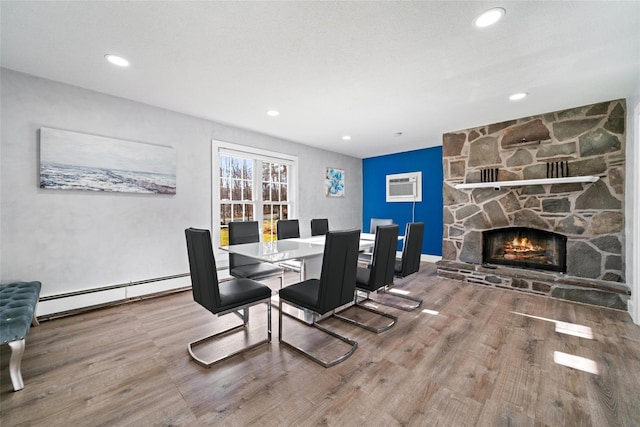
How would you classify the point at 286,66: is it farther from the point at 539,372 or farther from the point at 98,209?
the point at 539,372

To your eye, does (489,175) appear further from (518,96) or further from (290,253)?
(290,253)

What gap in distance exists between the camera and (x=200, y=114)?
3643 mm

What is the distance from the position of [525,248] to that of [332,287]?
359 cm

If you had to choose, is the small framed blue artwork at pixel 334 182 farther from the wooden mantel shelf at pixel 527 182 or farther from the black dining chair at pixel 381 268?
the black dining chair at pixel 381 268

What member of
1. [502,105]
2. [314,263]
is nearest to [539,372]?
[314,263]

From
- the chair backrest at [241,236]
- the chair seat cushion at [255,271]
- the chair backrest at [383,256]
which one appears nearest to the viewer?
the chair backrest at [383,256]

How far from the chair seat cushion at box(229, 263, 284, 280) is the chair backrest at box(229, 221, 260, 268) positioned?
0.11 m

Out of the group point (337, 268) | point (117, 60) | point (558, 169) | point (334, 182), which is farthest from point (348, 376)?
point (334, 182)

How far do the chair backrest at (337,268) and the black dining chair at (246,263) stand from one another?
1.14m

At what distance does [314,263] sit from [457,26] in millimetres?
2376

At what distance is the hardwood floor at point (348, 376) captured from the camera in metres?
1.48

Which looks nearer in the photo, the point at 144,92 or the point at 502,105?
the point at 144,92

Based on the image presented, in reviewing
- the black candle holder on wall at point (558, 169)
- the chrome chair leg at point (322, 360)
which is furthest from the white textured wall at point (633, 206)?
the chrome chair leg at point (322, 360)

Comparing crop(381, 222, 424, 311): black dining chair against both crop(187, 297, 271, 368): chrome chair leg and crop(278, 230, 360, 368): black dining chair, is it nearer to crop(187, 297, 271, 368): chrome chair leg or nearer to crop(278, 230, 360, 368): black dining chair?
crop(278, 230, 360, 368): black dining chair
